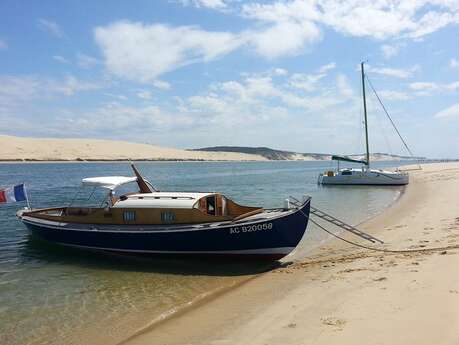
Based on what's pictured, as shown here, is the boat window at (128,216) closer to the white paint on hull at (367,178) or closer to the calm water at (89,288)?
the calm water at (89,288)

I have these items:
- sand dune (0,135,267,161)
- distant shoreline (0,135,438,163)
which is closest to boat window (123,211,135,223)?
distant shoreline (0,135,438,163)

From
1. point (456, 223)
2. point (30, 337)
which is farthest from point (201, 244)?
point (456, 223)

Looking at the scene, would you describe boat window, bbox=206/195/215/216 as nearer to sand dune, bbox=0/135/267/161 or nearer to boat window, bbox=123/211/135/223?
boat window, bbox=123/211/135/223

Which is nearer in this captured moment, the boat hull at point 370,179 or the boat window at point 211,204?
the boat window at point 211,204

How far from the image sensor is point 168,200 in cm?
1544

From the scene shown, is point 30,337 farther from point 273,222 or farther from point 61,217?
point 61,217

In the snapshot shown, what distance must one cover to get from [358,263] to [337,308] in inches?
165

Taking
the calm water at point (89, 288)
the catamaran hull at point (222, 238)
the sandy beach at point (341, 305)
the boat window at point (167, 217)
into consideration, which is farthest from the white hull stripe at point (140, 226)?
the sandy beach at point (341, 305)

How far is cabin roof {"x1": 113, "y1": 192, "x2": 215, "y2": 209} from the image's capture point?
49.2 feet

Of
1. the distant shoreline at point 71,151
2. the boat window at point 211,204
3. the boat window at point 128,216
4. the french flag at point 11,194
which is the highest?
the distant shoreline at point 71,151

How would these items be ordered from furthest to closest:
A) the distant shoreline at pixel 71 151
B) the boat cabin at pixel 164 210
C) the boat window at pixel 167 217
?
the distant shoreline at pixel 71 151 < the boat window at pixel 167 217 < the boat cabin at pixel 164 210

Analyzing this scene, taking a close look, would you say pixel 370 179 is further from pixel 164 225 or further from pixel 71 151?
pixel 71 151

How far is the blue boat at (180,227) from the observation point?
1393 centimetres

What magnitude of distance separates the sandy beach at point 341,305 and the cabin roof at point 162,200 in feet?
12.7
